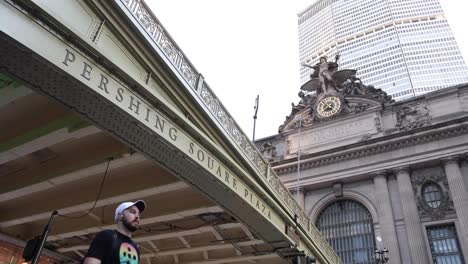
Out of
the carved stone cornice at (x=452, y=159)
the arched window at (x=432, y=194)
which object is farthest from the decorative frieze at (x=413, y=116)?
the arched window at (x=432, y=194)

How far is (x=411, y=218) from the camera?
22.0 metres

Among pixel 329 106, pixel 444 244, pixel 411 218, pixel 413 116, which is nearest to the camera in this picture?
pixel 444 244

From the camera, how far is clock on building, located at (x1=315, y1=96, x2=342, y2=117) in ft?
94.4

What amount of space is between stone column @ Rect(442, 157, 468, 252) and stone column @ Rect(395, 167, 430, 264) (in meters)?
2.10

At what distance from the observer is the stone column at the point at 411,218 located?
2083cm

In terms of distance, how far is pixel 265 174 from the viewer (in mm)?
9938

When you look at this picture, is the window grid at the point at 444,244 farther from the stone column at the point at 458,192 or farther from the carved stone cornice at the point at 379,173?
the carved stone cornice at the point at 379,173

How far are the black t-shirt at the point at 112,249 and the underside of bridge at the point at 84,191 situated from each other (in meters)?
3.44

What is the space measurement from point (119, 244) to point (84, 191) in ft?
17.7

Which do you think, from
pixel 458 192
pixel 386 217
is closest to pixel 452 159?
pixel 458 192

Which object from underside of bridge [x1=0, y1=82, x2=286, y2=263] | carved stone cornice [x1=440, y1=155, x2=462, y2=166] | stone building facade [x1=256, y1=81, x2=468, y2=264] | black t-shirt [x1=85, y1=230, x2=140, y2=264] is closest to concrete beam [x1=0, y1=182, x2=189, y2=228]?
underside of bridge [x1=0, y1=82, x2=286, y2=263]

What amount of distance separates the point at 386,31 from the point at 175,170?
514 feet

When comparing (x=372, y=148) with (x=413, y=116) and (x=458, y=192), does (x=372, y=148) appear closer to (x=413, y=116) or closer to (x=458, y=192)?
(x=413, y=116)

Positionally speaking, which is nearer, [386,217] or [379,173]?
[386,217]
